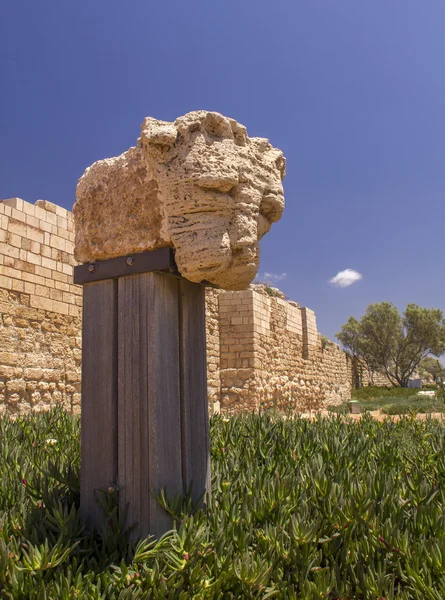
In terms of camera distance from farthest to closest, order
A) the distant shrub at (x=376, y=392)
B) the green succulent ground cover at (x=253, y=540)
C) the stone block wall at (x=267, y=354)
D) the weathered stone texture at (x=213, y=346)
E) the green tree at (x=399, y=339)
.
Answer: the green tree at (x=399, y=339)
the distant shrub at (x=376, y=392)
the stone block wall at (x=267, y=354)
the weathered stone texture at (x=213, y=346)
the green succulent ground cover at (x=253, y=540)

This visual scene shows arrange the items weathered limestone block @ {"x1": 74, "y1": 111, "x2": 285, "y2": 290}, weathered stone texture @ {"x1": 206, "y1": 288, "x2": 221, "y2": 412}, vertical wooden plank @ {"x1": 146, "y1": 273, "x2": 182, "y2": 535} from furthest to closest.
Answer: weathered stone texture @ {"x1": 206, "y1": 288, "x2": 221, "y2": 412}
weathered limestone block @ {"x1": 74, "y1": 111, "x2": 285, "y2": 290}
vertical wooden plank @ {"x1": 146, "y1": 273, "x2": 182, "y2": 535}

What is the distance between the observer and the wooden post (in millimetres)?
2354

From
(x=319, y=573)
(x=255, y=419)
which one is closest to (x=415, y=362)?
(x=255, y=419)

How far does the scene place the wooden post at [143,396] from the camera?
92.7 inches

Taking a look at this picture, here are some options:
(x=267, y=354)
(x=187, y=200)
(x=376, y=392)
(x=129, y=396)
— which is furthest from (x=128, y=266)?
(x=376, y=392)

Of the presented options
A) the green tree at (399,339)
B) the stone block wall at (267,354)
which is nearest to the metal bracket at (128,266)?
the stone block wall at (267,354)

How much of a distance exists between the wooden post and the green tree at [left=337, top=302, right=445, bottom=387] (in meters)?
31.7

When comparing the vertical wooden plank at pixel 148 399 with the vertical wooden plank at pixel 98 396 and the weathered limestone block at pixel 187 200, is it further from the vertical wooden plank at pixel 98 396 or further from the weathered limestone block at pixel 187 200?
the weathered limestone block at pixel 187 200

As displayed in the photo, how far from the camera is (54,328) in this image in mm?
8359

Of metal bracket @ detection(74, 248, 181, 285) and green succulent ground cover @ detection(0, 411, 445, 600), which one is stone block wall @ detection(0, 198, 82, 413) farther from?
metal bracket @ detection(74, 248, 181, 285)

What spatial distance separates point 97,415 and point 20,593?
0.82 meters

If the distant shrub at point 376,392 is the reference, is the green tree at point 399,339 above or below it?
above

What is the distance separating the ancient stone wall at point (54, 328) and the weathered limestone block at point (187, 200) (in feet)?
9.32

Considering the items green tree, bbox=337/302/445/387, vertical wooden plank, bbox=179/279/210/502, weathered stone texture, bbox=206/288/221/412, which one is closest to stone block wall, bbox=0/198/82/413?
weathered stone texture, bbox=206/288/221/412
